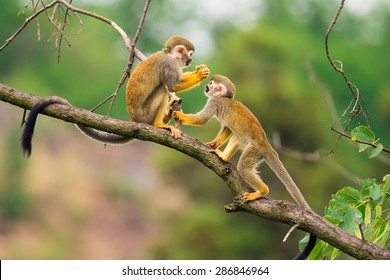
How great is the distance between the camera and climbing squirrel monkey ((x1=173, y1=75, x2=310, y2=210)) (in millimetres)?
5809

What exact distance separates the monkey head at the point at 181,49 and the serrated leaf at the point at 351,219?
1.98m

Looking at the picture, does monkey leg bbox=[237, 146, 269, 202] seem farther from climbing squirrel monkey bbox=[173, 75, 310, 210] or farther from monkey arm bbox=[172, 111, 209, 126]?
monkey arm bbox=[172, 111, 209, 126]

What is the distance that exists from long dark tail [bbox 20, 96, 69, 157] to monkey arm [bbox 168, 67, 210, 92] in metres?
1.09

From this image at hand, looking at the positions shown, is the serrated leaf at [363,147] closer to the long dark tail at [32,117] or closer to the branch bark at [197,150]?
the branch bark at [197,150]

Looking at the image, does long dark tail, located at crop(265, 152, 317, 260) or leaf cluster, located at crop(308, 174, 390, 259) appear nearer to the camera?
leaf cluster, located at crop(308, 174, 390, 259)

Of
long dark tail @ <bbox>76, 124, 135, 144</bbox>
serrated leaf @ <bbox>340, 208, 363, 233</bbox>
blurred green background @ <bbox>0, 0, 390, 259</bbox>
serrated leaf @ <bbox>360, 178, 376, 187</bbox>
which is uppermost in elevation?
blurred green background @ <bbox>0, 0, 390, 259</bbox>

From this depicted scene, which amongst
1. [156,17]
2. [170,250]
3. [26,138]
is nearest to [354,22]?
[156,17]

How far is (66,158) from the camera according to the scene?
40.5m

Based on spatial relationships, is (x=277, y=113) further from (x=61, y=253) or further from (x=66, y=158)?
(x=66, y=158)

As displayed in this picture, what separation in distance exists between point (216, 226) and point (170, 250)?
65.2 inches

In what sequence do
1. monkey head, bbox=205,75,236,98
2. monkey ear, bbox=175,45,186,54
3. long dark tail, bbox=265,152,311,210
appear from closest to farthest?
long dark tail, bbox=265,152,311,210 < monkey head, bbox=205,75,236,98 < monkey ear, bbox=175,45,186,54

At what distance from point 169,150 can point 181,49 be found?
63.5 ft

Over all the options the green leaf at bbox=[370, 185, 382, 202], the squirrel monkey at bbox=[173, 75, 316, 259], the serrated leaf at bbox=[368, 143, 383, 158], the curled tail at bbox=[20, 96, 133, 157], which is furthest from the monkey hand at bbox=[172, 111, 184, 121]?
the green leaf at bbox=[370, 185, 382, 202]

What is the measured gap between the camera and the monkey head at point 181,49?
6617mm
